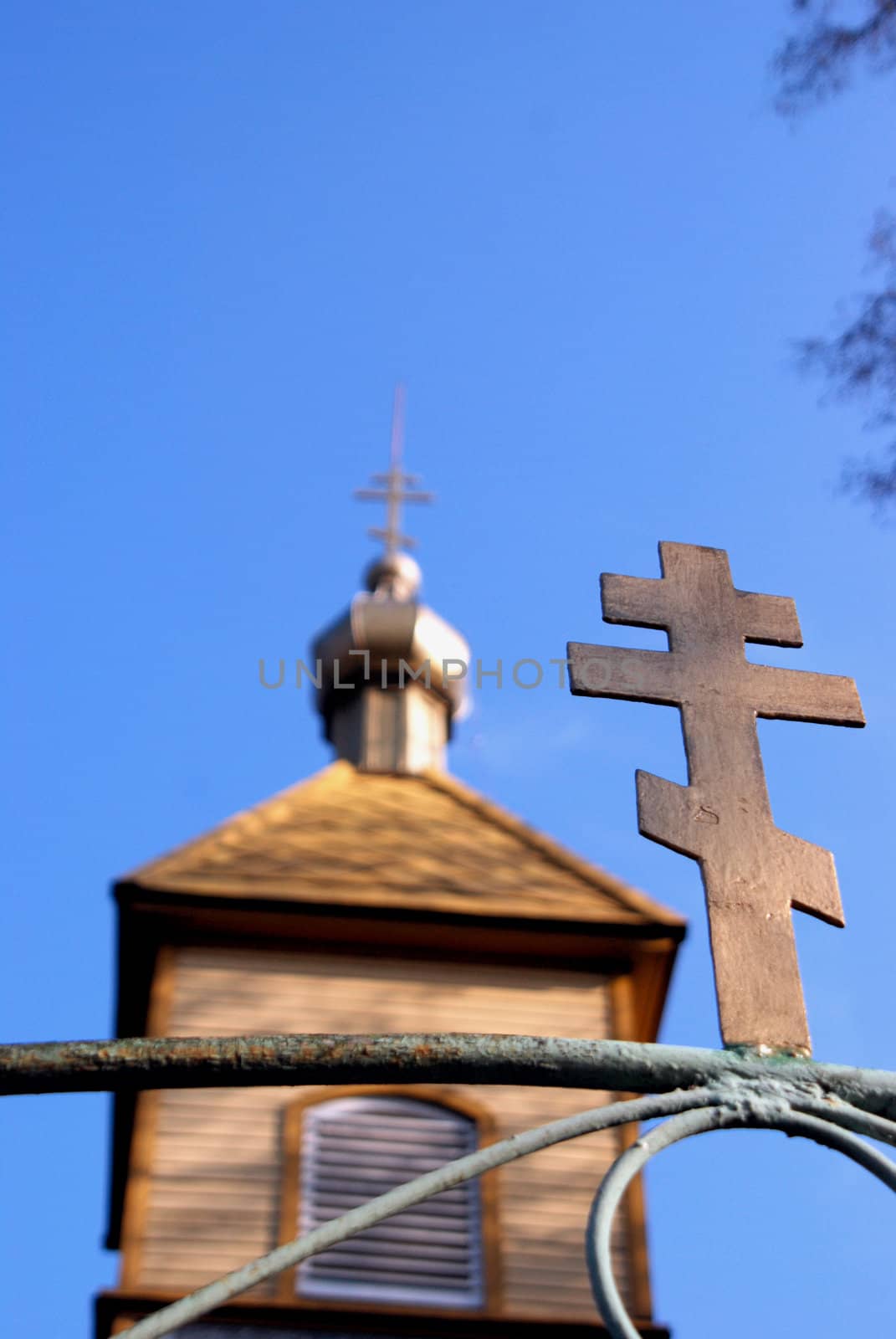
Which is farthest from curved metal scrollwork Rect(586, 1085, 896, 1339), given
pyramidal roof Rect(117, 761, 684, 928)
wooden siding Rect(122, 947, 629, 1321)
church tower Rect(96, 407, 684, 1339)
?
pyramidal roof Rect(117, 761, 684, 928)

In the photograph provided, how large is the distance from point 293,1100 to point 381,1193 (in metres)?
1.14

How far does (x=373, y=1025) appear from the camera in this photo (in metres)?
14.2

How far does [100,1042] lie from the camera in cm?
181

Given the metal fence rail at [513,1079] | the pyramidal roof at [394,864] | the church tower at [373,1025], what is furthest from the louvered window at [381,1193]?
the metal fence rail at [513,1079]

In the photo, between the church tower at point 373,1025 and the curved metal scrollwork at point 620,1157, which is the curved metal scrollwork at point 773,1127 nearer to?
the curved metal scrollwork at point 620,1157

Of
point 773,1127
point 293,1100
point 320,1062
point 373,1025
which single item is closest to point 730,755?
point 773,1127

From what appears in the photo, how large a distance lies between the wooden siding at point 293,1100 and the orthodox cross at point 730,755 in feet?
34.9

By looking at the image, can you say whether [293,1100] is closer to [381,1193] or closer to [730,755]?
[381,1193]

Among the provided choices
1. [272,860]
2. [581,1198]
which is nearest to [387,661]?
[272,860]

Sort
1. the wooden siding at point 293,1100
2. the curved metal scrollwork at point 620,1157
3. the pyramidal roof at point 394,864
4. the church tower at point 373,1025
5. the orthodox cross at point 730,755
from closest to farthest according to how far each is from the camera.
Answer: the curved metal scrollwork at point 620,1157 < the orthodox cross at point 730,755 < the church tower at point 373,1025 < the wooden siding at point 293,1100 < the pyramidal roof at point 394,864

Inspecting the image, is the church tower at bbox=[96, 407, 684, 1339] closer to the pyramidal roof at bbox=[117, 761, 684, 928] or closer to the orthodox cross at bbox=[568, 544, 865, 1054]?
the pyramidal roof at bbox=[117, 761, 684, 928]

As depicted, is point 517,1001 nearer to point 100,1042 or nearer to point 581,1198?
point 581,1198

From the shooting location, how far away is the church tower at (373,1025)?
12.7 meters

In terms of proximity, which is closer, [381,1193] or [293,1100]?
[381,1193]
